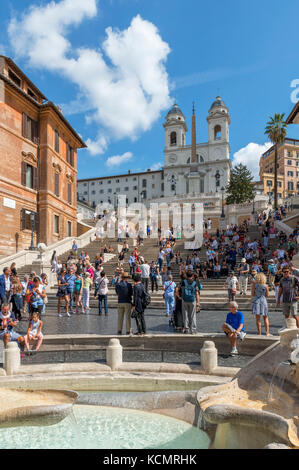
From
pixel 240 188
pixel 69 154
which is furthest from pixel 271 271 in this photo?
pixel 240 188

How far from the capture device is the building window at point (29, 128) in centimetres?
2694

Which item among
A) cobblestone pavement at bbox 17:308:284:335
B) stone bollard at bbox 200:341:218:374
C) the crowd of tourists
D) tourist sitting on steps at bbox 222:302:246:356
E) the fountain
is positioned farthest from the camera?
cobblestone pavement at bbox 17:308:284:335

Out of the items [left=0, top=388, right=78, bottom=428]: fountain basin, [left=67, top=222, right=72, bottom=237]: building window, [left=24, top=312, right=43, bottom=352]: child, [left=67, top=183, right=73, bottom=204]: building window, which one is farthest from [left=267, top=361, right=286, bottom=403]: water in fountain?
[left=67, top=183, right=73, bottom=204]: building window

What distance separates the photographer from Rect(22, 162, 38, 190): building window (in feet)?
87.7

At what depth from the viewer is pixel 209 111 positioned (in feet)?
283

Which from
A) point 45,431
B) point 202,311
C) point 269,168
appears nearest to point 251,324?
point 202,311

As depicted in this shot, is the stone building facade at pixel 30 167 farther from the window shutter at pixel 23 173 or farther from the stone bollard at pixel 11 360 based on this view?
the stone bollard at pixel 11 360

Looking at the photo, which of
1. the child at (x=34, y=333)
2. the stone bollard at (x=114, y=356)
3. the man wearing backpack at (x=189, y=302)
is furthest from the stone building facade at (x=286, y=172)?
the stone bollard at (x=114, y=356)

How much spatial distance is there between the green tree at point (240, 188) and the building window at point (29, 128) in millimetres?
32548

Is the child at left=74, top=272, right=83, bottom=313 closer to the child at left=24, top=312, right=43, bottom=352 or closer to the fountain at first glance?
the child at left=24, top=312, right=43, bottom=352

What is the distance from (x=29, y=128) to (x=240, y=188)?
34908mm

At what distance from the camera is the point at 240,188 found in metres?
54.1

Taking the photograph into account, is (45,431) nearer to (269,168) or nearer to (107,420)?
(107,420)

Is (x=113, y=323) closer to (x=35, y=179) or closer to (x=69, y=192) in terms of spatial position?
(x=35, y=179)
